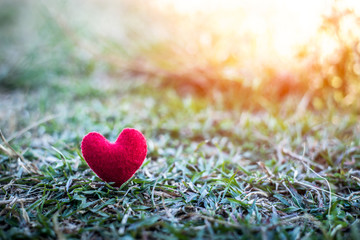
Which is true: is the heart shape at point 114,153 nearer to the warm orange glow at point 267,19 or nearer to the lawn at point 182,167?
the lawn at point 182,167

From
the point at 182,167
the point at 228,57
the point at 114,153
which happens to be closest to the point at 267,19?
the point at 228,57

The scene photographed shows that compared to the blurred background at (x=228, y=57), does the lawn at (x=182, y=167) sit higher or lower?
lower

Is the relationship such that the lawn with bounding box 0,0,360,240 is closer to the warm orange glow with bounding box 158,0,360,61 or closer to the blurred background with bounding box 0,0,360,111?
the blurred background with bounding box 0,0,360,111

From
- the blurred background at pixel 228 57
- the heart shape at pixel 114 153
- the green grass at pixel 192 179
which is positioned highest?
the blurred background at pixel 228 57

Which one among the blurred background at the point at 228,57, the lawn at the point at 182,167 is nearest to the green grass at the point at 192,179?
the lawn at the point at 182,167

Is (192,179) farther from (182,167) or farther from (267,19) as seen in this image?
(267,19)
